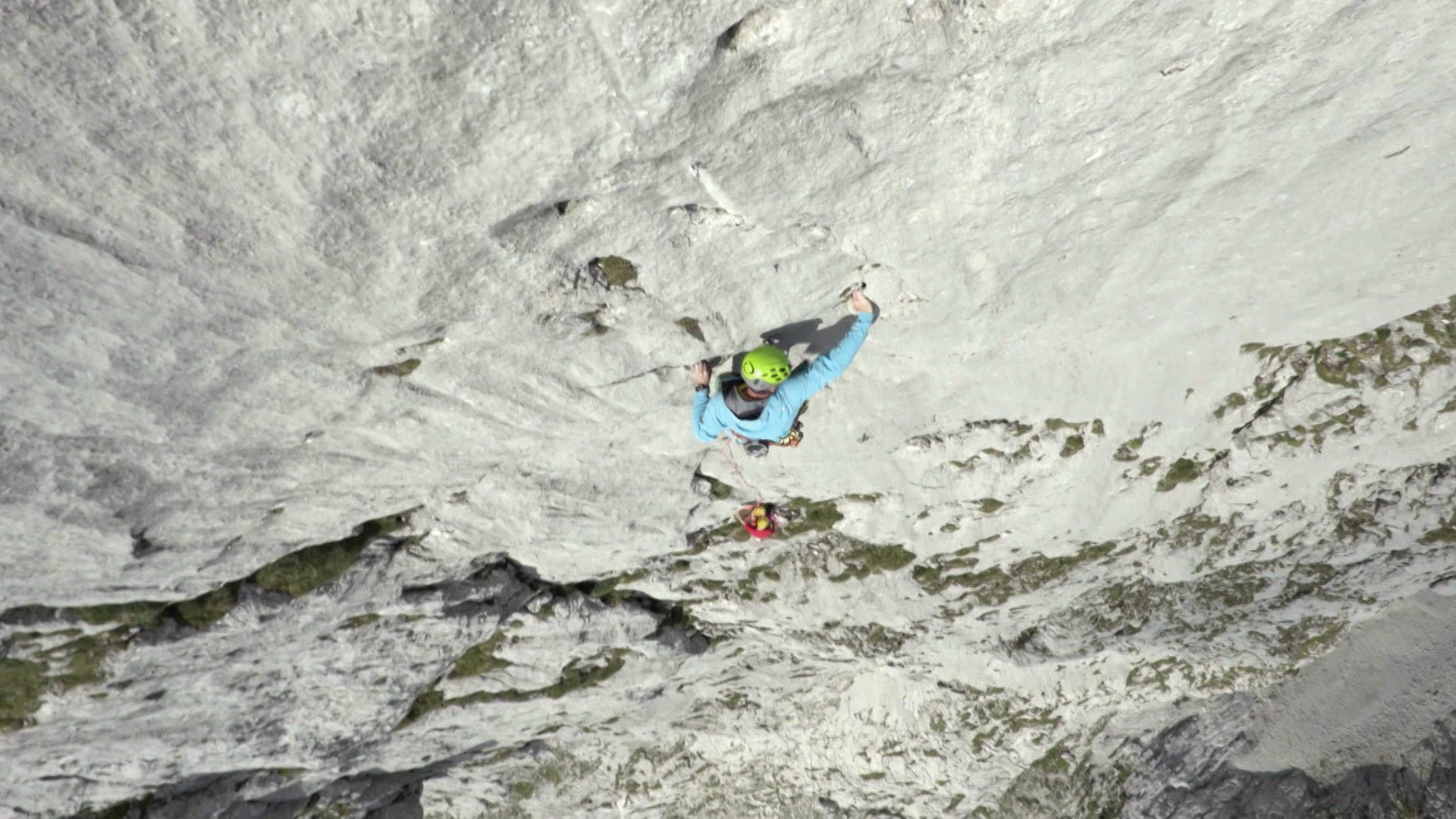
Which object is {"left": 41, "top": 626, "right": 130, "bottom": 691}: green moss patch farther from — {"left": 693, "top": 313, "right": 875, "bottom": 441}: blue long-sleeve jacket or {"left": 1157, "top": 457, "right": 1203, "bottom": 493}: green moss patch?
{"left": 1157, "top": 457, "right": 1203, "bottom": 493}: green moss patch

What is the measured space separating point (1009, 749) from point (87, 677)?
26085 millimetres

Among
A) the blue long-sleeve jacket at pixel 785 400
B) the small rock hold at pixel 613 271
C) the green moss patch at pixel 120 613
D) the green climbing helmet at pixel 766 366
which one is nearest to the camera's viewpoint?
the small rock hold at pixel 613 271

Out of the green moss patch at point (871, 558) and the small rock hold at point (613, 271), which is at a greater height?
the small rock hold at point (613, 271)

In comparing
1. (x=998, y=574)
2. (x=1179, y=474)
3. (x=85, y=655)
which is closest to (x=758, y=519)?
(x=998, y=574)

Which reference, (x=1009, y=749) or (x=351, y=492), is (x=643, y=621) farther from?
(x=1009, y=749)

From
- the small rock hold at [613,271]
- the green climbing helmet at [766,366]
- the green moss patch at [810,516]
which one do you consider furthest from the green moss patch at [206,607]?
the green climbing helmet at [766,366]

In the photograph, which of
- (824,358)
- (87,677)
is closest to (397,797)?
(87,677)

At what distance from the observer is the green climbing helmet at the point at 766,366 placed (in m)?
11.2

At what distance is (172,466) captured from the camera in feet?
40.3

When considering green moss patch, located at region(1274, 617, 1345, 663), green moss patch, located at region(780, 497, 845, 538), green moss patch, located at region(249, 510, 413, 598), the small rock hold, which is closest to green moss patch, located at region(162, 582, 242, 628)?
green moss patch, located at region(249, 510, 413, 598)

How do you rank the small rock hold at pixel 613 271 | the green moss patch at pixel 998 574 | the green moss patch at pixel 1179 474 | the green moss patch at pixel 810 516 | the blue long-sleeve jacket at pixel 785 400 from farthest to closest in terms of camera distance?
the green moss patch at pixel 998 574 → the green moss patch at pixel 810 516 → the green moss patch at pixel 1179 474 → the blue long-sleeve jacket at pixel 785 400 → the small rock hold at pixel 613 271

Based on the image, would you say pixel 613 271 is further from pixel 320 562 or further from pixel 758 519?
pixel 320 562

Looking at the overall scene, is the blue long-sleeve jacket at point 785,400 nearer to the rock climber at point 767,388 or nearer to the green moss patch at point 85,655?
the rock climber at point 767,388

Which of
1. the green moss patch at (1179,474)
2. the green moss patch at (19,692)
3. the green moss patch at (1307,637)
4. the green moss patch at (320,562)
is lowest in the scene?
the green moss patch at (1307,637)
